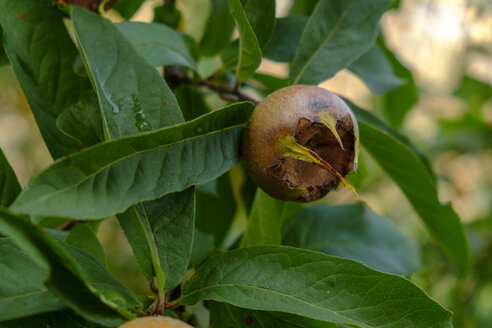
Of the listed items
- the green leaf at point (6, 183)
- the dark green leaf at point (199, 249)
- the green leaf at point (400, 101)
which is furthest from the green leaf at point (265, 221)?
the green leaf at point (400, 101)

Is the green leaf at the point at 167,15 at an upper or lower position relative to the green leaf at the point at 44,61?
lower

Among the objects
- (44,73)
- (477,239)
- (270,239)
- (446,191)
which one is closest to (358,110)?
(270,239)

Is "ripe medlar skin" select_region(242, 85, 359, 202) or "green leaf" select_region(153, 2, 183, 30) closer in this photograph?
"ripe medlar skin" select_region(242, 85, 359, 202)

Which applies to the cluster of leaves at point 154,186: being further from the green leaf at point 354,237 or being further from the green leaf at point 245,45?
the green leaf at point 354,237

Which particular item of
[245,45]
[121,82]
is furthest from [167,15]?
Answer: [121,82]

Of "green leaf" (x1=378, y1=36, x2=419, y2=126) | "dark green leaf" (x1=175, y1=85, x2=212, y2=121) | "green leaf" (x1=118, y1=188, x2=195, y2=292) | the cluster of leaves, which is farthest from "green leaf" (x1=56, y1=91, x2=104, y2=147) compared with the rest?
"green leaf" (x1=378, y1=36, x2=419, y2=126)

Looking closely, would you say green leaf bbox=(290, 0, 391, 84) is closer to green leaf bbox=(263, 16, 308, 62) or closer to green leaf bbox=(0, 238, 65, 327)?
green leaf bbox=(263, 16, 308, 62)

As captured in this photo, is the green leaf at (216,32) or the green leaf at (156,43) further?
the green leaf at (216,32)

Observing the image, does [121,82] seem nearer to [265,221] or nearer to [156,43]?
[156,43]

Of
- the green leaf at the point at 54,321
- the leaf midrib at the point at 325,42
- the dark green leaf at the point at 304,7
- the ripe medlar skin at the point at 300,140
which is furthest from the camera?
the dark green leaf at the point at 304,7
